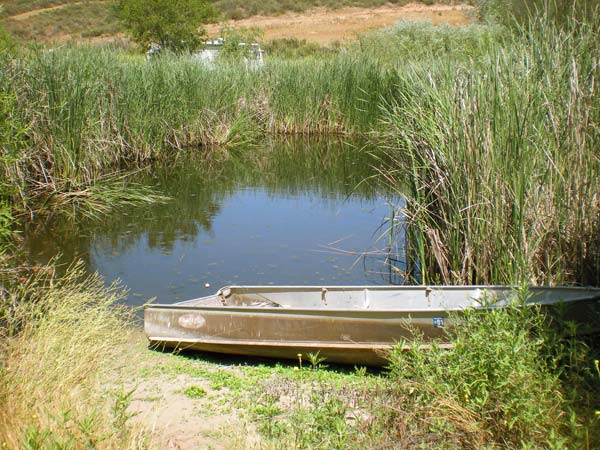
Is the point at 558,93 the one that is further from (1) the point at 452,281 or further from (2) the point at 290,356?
(2) the point at 290,356

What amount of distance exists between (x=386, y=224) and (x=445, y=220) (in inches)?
138

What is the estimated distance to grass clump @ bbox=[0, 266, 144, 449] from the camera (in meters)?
3.28

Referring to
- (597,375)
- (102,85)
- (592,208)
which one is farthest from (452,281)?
(102,85)

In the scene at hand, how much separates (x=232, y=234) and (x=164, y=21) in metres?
18.8

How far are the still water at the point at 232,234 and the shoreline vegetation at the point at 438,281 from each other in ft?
2.38

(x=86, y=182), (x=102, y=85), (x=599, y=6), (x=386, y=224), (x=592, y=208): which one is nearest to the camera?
(x=592, y=208)

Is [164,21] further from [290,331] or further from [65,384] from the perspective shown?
[65,384]

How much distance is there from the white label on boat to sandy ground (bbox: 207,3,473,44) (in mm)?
36791

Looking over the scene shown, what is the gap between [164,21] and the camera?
2678 cm

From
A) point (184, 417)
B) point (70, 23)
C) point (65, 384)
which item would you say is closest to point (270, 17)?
point (70, 23)

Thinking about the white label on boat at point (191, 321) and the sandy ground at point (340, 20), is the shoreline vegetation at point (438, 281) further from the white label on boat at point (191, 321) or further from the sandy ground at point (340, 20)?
the sandy ground at point (340, 20)

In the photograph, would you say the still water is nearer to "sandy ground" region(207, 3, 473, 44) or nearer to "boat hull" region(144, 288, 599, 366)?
"boat hull" region(144, 288, 599, 366)

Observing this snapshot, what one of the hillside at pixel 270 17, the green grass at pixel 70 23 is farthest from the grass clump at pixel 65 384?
the green grass at pixel 70 23

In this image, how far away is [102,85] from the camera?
484 inches
